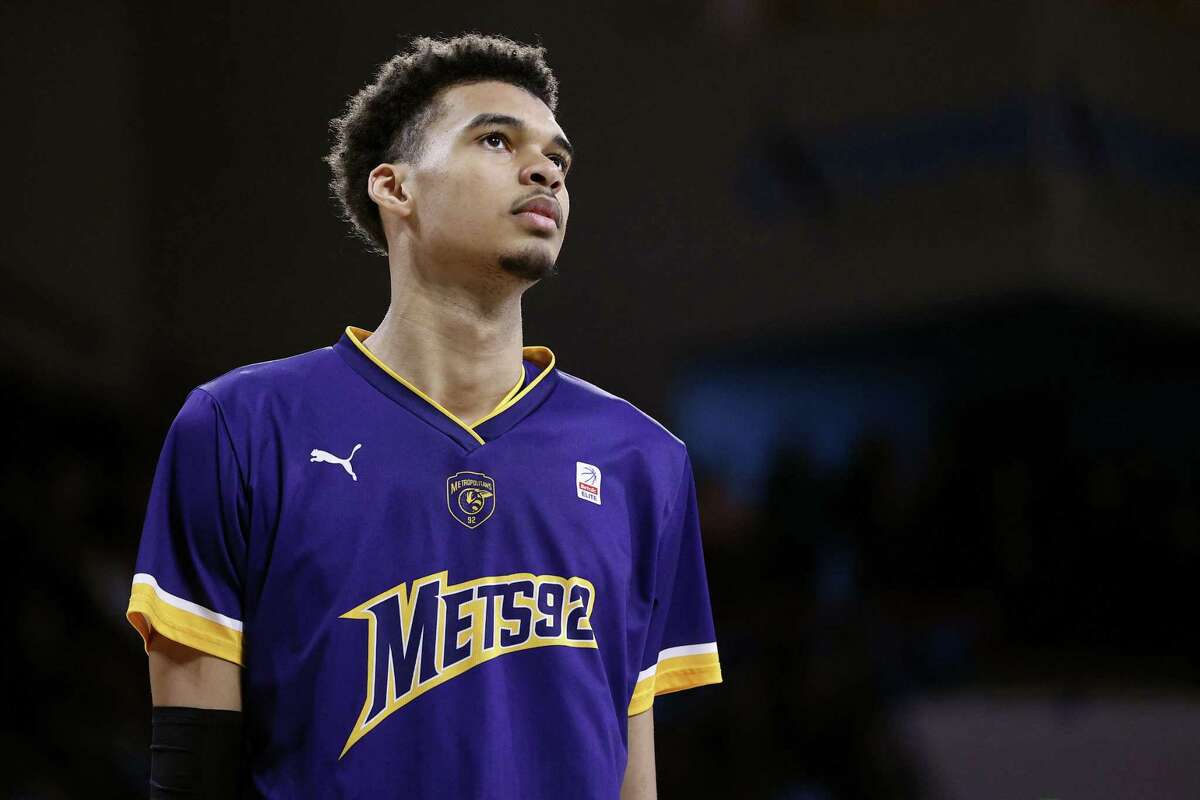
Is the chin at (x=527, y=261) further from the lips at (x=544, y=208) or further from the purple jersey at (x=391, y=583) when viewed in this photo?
the purple jersey at (x=391, y=583)

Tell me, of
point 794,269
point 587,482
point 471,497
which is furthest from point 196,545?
point 794,269

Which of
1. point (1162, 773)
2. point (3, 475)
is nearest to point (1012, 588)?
point (1162, 773)

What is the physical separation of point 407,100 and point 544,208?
292mm

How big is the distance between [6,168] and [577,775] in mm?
4279

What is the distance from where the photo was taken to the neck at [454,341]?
159 centimetres

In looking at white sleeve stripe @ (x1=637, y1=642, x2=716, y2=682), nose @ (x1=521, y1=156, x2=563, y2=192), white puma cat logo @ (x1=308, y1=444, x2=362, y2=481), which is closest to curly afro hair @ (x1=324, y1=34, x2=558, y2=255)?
nose @ (x1=521, y1=156, x2=563, y2=192)

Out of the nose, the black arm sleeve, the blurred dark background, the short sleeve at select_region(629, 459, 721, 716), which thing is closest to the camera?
the black arm sleeve

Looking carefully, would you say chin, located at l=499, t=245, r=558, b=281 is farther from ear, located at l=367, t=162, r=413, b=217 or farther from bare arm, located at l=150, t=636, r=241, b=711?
bare arm, located at l=150, t=636, r=241, b=711

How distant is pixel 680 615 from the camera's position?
1.75m

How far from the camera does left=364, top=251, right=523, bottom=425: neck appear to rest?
159 centimetres

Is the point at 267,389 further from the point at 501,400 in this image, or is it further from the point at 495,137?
the point at 495,137

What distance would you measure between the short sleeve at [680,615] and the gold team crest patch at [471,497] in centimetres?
27

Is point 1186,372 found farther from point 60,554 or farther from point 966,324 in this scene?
point 60,554

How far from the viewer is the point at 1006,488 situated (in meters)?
4.88
